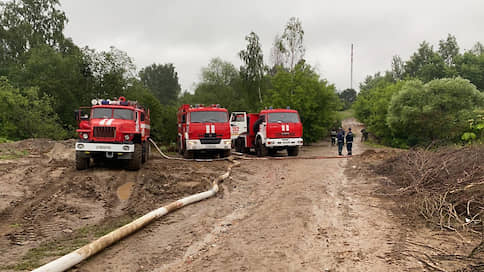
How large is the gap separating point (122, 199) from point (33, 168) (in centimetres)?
580

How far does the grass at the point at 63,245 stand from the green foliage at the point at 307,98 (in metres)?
25.9

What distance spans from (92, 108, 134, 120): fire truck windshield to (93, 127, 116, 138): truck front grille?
1071 mm

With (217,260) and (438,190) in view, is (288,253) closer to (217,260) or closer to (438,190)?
(217,260)

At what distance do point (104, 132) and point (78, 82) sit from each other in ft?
81.8

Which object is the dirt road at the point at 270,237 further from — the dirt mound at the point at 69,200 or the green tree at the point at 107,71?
the green tree at the point at 107,71

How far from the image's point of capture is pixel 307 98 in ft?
102

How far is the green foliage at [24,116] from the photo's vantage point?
25.8m

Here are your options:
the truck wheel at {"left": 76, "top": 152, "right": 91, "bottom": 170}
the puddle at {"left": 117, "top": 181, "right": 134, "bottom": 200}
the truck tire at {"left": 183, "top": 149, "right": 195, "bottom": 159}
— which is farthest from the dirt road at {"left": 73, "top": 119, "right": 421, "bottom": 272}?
the truck tire at {"left": 183, "top": 149, "right": 195, "bottom": 159}

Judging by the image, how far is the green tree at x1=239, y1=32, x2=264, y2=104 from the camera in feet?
129

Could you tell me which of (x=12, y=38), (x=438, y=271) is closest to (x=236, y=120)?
(x=438, y=271)

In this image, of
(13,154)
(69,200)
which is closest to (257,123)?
(13,154)

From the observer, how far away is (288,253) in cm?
482

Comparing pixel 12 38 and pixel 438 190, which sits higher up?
pixel 12 38

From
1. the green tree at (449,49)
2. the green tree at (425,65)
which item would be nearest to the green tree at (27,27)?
the green tree at (425,65)
